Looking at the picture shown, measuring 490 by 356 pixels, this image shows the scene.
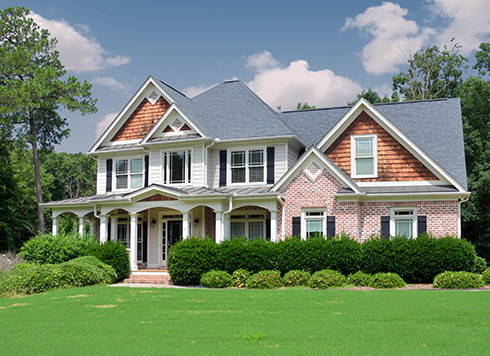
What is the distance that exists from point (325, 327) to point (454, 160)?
47.5ft

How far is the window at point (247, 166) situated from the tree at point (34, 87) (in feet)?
49.8

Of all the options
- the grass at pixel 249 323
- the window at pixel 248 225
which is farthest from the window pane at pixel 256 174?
the grass at pixel 249 323

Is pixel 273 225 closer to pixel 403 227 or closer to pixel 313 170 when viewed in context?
pixel 313 170

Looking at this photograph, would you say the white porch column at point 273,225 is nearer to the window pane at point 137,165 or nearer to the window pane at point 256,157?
the window pane at point 256,157

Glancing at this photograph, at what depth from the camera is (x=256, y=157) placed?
23.9 m

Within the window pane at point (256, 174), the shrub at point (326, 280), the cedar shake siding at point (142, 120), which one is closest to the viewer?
the shrub at point (326, 280)

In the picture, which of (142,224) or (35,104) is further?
(35,104)

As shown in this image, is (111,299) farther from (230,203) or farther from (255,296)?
(230,203)

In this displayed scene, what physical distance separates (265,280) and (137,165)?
1071cm

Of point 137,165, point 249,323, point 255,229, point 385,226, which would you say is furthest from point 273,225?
A: point 249,323

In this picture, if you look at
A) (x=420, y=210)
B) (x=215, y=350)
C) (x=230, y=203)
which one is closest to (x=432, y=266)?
(x=420, y=210)

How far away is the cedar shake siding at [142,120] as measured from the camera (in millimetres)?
25562

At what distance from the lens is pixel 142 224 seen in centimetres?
2525

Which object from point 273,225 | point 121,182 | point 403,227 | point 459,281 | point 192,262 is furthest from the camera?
point 121,182
